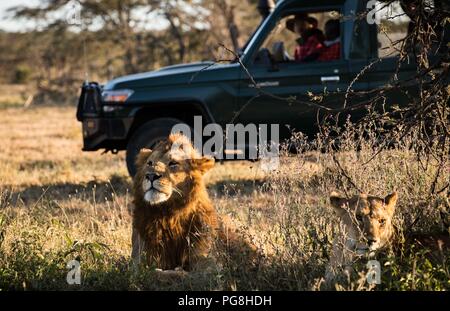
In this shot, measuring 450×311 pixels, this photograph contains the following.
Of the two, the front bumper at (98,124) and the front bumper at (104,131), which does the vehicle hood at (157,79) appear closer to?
the front bumper at (98,124)

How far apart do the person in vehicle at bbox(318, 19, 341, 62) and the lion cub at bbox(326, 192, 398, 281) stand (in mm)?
4226

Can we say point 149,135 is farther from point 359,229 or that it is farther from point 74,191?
point 359,229

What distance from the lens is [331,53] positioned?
8.48 m

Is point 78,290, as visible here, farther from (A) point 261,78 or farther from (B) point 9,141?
(B) point 9,141

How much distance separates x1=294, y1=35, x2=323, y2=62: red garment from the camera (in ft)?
28.5

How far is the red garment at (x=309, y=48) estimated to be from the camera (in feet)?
28.5

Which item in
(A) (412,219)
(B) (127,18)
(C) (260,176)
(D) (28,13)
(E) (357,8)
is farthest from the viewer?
(D) (28,13)

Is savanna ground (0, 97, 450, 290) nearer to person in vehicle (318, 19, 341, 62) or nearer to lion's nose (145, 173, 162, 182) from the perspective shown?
lion's nose (145, 173, 162, 182)

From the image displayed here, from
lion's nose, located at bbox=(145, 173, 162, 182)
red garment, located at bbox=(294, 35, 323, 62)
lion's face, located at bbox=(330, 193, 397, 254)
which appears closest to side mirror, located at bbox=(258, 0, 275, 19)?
red garment, located at bbox=(294, 35, 323, 62)

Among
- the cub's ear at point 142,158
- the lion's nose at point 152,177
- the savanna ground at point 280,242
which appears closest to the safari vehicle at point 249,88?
the savanna ground at point 280,242

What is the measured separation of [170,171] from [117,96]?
410cm

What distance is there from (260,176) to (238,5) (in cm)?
1768
